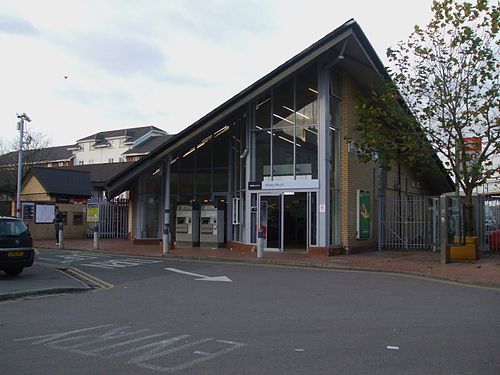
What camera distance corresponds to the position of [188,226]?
75.8 ft

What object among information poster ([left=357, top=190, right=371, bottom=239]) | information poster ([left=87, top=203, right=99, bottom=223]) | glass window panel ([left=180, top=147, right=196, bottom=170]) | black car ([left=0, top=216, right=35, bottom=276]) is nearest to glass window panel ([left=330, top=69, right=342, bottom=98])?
information poster ([left=357, top=190, right=371, bottom=239])

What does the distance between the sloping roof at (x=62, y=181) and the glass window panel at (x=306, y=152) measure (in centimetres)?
1722

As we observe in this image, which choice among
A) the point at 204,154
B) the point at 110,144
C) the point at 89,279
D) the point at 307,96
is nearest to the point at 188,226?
the point at 204,154

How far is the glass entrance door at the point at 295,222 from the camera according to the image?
2033 centimetres

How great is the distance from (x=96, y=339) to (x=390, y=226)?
17695 mm

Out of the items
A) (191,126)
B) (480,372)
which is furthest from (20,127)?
(480,372)

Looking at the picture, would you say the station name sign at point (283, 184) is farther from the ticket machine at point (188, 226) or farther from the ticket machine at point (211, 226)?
the ticket machine at point (188, 226)

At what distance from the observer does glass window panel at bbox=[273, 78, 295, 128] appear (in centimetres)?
2022

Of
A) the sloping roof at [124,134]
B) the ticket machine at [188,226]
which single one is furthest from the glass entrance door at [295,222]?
the sloping roof at [124,134]

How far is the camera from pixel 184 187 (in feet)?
81.6

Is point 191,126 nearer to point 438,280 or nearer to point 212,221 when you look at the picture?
point 212,221

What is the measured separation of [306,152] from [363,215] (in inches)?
136

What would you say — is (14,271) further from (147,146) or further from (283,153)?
(147,146)

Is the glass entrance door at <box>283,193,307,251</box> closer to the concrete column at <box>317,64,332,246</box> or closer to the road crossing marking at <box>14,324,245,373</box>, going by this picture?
the concrete column at <box>317,64,332,246</box>
